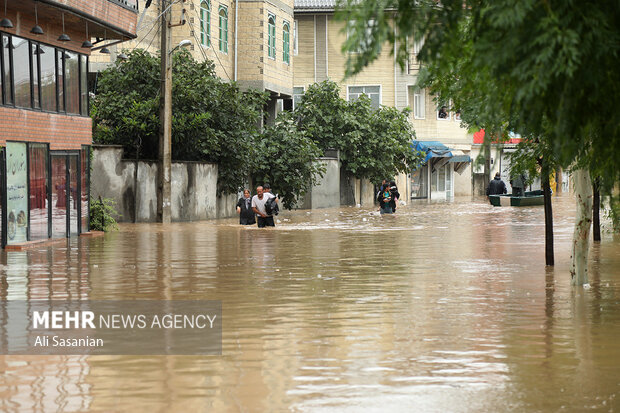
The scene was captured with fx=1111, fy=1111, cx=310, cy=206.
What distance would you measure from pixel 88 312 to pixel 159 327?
1.58 m

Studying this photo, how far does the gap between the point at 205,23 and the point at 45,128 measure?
16.8 meters

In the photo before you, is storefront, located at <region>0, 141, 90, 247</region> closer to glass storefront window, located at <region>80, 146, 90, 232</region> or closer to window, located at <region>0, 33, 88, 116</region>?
glass storefront window, located at <region>80, 146, 90, 232</region>

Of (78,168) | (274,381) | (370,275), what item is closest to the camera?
(274,381)

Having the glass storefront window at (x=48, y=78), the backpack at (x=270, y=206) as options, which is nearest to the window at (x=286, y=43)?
Result: the backpack at (x=270, y=206)

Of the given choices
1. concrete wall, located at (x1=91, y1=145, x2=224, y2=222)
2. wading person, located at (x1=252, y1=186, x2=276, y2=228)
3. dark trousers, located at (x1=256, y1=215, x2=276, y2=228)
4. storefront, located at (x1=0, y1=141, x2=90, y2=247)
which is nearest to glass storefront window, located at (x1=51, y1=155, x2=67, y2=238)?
storefront, located at (x1=0, y1=141, x2=90, y2=247)

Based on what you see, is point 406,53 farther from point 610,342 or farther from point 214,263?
point 214,263

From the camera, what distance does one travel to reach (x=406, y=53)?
23.9 ft

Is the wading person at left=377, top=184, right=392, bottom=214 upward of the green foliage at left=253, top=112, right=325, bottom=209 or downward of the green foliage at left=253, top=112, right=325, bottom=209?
downward

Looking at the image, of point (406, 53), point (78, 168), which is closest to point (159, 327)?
point (406, 53)

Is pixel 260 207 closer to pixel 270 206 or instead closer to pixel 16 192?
pixel 270 206

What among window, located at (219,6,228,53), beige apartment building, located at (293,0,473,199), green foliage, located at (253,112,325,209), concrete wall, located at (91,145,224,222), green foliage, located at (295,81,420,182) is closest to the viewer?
concrete wall, located at (91,145,224,222)

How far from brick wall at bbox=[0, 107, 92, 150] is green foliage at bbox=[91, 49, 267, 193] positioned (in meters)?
7.59

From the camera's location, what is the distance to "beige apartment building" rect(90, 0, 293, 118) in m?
40.4

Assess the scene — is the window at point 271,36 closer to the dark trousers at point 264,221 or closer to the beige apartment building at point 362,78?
the dark trousers at point 264,221
